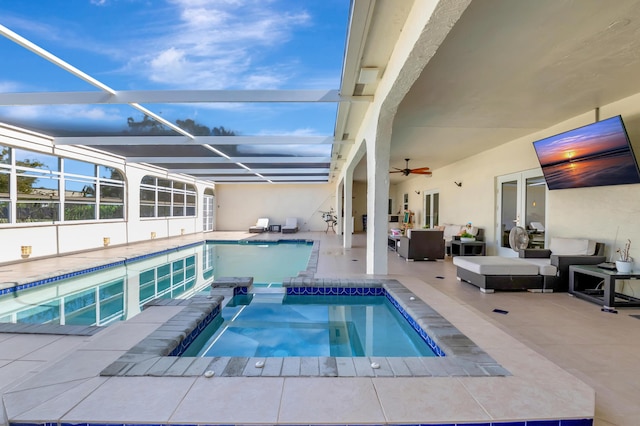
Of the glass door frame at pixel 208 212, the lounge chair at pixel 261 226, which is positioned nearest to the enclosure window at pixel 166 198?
the glass door frame at pixel 208 212

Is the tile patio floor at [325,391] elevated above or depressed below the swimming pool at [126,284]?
above

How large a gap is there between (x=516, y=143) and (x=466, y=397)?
6501mm

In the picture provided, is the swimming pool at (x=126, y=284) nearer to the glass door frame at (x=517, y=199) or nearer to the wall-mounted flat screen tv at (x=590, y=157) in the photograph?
the glass door frame at (x=517, y=199)

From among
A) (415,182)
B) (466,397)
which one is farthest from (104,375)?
(415,182)

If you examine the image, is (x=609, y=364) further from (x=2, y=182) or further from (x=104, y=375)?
(x=2, y=182)

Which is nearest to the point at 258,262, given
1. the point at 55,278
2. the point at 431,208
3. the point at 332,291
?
the point at 332,291

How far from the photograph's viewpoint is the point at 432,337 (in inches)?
112

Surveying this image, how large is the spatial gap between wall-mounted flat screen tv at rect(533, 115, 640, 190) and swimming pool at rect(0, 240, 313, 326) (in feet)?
15.9

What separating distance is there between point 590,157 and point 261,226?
1372 centimetres

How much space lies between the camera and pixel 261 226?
16500 mm

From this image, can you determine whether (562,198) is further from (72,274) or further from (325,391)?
(72,274)

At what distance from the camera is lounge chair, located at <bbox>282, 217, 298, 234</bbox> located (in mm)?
15859

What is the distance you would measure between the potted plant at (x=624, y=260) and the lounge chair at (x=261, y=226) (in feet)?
44.0

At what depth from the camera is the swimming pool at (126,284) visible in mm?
4203
